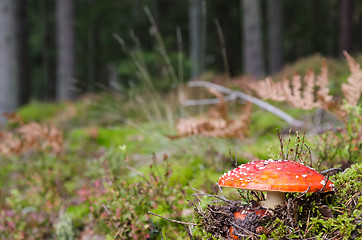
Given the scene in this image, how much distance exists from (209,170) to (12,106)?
6.97 metres

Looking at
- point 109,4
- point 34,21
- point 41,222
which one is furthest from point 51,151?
point 34,21

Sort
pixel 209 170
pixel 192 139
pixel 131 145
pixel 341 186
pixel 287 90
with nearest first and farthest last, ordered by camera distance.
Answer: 1. pixel 341 186
2. pixel 287 90
3. pixel 209 170
4. pixel 192 139
5. pixel 131 145

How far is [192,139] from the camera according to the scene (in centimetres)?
379

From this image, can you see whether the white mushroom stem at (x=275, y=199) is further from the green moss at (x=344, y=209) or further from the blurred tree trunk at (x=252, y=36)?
the blurred tree trunk at (x=252, y=36)

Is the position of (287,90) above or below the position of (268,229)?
above

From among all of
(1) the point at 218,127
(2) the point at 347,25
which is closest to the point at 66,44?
(2) the point at 347,25

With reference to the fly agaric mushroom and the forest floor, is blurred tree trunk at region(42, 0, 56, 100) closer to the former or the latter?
the forest floor

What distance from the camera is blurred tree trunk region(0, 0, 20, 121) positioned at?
825 centimetres

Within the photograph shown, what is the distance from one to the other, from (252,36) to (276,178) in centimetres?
952

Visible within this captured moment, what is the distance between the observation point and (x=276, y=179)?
1.47 m

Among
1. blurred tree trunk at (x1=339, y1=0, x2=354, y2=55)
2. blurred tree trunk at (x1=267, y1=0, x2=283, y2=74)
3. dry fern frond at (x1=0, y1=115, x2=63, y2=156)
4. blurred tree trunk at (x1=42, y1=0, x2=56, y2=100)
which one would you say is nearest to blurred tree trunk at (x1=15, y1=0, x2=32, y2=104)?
dry fern frond at (x1=0, y1=115, x2=63, y2=156)

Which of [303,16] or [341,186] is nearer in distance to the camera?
[341,186]

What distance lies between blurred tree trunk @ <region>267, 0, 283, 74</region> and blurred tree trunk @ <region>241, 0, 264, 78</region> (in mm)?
5812

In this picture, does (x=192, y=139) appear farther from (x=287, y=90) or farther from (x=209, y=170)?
(x=287, y=90)
